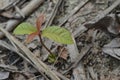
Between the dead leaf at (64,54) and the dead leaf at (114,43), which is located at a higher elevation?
the dead leaf at (64,54)

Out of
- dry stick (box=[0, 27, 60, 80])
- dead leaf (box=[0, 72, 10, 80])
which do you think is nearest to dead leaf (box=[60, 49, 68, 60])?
dry stick (box=[0, 27, 60, 80])

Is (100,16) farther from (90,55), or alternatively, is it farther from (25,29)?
(25,29)

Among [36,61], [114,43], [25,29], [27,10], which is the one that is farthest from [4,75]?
[114,43]

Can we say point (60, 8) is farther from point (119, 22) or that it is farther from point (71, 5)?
point (119, 22)

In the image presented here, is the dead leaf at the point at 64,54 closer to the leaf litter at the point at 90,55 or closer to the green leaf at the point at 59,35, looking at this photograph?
the leaf litter at the point at 90,55

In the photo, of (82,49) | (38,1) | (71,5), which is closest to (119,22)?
(82,49)

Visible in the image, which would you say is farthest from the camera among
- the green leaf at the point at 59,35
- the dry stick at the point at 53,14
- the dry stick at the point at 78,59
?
the dry stick at the point at 53,14

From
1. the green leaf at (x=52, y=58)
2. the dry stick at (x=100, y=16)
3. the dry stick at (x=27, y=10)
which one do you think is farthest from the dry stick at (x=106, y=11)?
the dry stick at (x=27, y=10)

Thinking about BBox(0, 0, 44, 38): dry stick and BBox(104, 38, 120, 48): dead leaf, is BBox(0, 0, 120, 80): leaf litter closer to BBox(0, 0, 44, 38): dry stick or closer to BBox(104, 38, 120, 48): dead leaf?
BBox(104, 38, 120, 48): dead leaf
